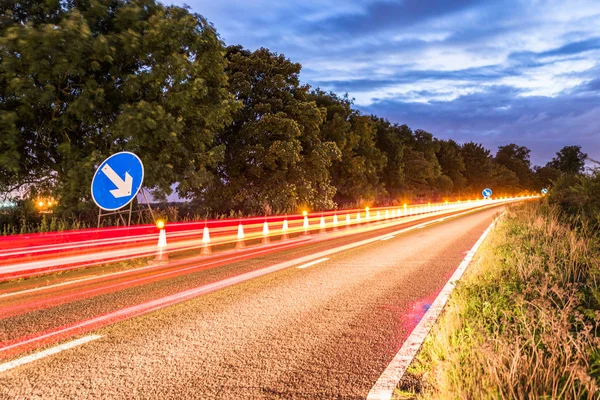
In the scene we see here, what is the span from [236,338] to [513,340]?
2718 mm

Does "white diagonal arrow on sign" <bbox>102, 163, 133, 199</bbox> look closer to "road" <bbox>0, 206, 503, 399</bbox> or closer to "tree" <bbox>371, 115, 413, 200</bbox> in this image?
"road" <bbox>0, 206, 503, 399</bbox>

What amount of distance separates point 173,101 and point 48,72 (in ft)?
12.4

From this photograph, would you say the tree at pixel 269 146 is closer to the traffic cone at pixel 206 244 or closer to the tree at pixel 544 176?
the traffic cone at pixel 206 244

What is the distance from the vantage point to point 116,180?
9.98 m

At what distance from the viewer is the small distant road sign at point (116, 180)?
383 inches

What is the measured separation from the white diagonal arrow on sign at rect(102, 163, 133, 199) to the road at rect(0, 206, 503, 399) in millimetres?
2674

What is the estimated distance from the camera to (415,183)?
6197cm

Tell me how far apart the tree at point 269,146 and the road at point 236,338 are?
18038 millimetres

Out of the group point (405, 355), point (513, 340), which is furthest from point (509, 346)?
point (405, 355)

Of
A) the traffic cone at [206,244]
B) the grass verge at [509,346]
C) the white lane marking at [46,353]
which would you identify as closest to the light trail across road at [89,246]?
the traffic cone at [206,244]

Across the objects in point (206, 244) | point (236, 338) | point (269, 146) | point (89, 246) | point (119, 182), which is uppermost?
point (269, 146)

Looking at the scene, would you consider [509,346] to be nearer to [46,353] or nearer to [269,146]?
[46,353]

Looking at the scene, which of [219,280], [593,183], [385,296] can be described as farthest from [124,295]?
[593,183]

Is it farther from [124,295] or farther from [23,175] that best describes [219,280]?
[23,175]
